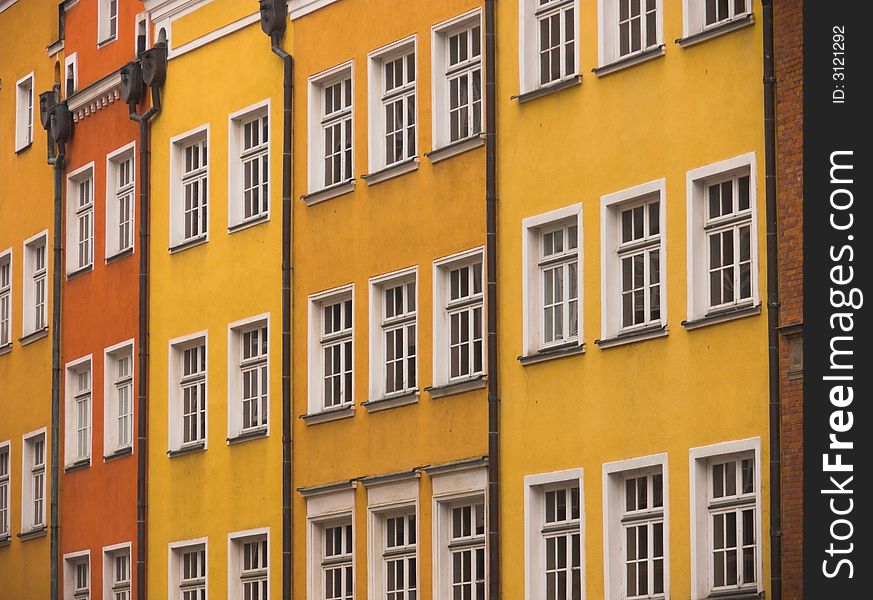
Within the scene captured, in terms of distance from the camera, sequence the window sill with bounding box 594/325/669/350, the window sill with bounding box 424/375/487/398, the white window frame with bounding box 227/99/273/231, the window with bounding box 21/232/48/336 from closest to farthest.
Result: the window sill with bounding box 594/325/669/350 → the window sill with bounding box 424/375/487/398 → the white window frame with bounding box 227/99/273/231 → the window with bounding box 21/232/48/336

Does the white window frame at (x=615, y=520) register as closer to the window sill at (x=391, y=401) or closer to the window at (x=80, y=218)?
the window sill at (x=391, y=401)

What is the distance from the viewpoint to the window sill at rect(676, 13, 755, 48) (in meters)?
31.7

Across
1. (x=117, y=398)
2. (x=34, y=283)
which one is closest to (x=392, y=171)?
(x=117, y=398)

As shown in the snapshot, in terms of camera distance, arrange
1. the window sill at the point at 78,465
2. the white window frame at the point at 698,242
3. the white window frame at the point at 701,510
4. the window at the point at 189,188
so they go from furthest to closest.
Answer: the window sill at the point at 78,465 → the window at the point at 189,188 → the white window frame at the point at 698,242 → the white window frame at the point at 701,510

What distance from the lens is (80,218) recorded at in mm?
48125

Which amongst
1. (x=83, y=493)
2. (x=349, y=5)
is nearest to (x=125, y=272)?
(x=83, y=493)

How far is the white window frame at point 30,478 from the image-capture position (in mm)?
49281

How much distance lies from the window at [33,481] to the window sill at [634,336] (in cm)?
1828

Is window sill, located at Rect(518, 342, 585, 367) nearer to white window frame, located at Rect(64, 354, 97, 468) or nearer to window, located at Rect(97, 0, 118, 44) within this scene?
white window frame, located at Rect(64, 354, 97, 468)

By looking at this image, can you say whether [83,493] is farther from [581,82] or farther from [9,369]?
[581,82]

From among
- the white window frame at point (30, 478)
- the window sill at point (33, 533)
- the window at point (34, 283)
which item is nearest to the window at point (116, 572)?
the window sill at point (33, 533)

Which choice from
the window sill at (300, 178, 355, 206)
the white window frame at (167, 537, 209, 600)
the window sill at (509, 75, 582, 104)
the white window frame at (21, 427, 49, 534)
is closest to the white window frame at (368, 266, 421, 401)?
the window sill at (300, 178, 355, 206)

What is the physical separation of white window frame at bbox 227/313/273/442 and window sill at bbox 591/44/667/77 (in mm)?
9107
